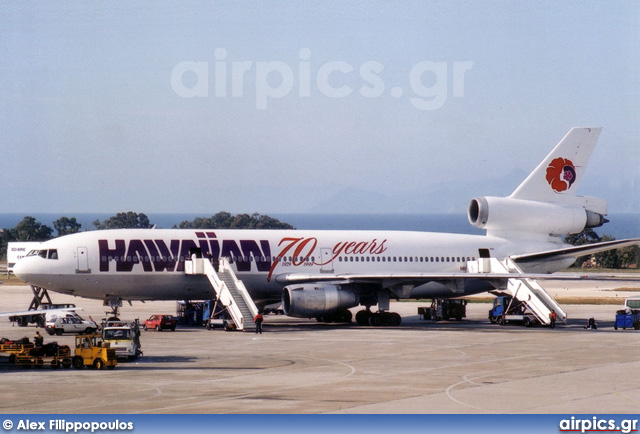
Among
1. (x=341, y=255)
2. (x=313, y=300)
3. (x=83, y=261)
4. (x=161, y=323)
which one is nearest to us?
(x=83, y=261)

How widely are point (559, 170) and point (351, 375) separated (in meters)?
35.3

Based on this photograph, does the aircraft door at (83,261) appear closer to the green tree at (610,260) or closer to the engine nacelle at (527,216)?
the engine nacelle at (527,216)

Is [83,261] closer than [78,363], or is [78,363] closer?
[78,363]

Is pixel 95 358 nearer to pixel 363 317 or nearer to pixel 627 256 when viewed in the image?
pixel 363 317

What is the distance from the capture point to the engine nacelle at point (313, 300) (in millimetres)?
54750

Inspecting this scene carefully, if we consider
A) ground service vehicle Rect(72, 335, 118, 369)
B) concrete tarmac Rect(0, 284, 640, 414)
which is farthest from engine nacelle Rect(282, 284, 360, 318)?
ground service vehicle Rect(72, 335, 118, 369)

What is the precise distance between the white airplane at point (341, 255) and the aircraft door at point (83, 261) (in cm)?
6

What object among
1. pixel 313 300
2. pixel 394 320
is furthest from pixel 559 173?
pixel 313 300

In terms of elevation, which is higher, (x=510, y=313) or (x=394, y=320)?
(x=510, y=313)

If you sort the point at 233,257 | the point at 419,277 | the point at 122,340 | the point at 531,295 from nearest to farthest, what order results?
the point at 122,340 → the point at 419,277 → the point at 233,257 → the point at 531,295

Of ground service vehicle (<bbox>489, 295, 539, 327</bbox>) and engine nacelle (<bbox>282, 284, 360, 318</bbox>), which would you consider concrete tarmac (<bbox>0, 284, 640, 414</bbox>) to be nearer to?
engine nacelle (<bbox>282, 284, 360, 318</bbox>)

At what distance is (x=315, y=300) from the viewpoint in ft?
181

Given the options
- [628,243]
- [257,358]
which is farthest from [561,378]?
[628,243]

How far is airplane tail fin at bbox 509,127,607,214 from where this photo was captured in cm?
6456
